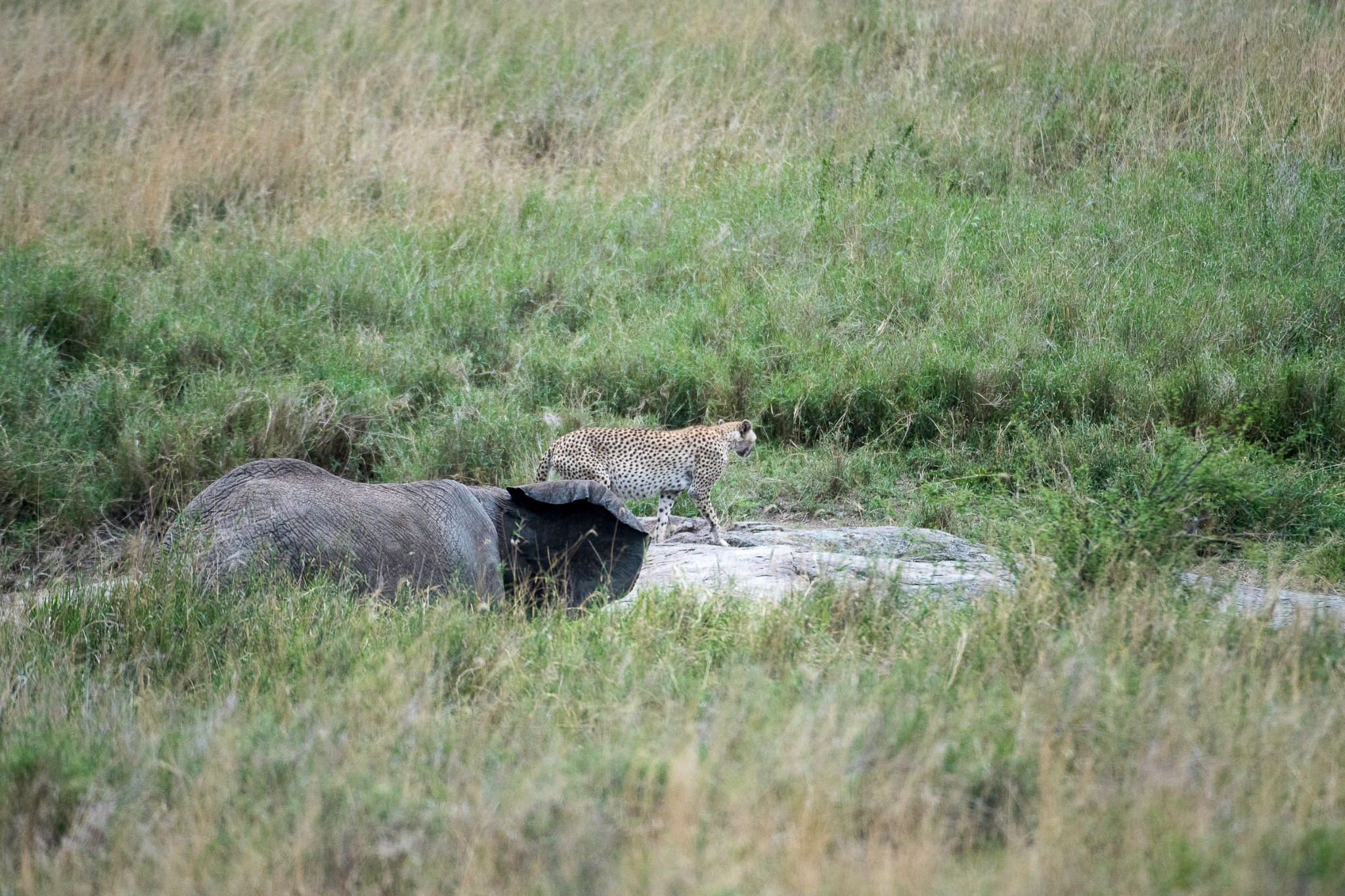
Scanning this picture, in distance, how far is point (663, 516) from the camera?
7.41 m

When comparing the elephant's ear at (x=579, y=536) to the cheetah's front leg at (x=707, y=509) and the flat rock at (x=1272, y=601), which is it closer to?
the cheetah's front leg at (x=707, y=509)

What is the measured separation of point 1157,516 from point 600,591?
102 inches

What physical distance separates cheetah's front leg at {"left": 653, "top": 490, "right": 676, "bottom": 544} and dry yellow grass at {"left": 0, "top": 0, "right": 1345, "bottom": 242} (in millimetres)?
4604

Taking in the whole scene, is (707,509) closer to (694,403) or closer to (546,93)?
(694,403)

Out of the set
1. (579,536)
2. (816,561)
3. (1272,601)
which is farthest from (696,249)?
(1272,601)

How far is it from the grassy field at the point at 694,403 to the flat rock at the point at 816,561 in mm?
291

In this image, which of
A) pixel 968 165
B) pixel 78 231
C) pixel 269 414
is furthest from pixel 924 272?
pixel 78 231

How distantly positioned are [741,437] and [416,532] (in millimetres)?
2554

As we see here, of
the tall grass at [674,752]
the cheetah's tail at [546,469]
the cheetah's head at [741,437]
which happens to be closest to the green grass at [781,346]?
the cheetah's head at [741,437]

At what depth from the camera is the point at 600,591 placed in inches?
226

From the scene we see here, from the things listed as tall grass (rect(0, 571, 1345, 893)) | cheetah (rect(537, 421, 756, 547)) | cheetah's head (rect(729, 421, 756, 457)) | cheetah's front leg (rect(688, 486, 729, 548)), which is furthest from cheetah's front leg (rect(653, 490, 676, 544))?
tall grass (rect(0, 571, 1345, 893))

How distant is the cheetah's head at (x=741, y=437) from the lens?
24.9 ft

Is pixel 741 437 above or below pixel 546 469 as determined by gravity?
above

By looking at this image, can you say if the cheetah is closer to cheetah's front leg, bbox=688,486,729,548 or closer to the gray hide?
cheetah's front leg, bbox=688,486,729,548
